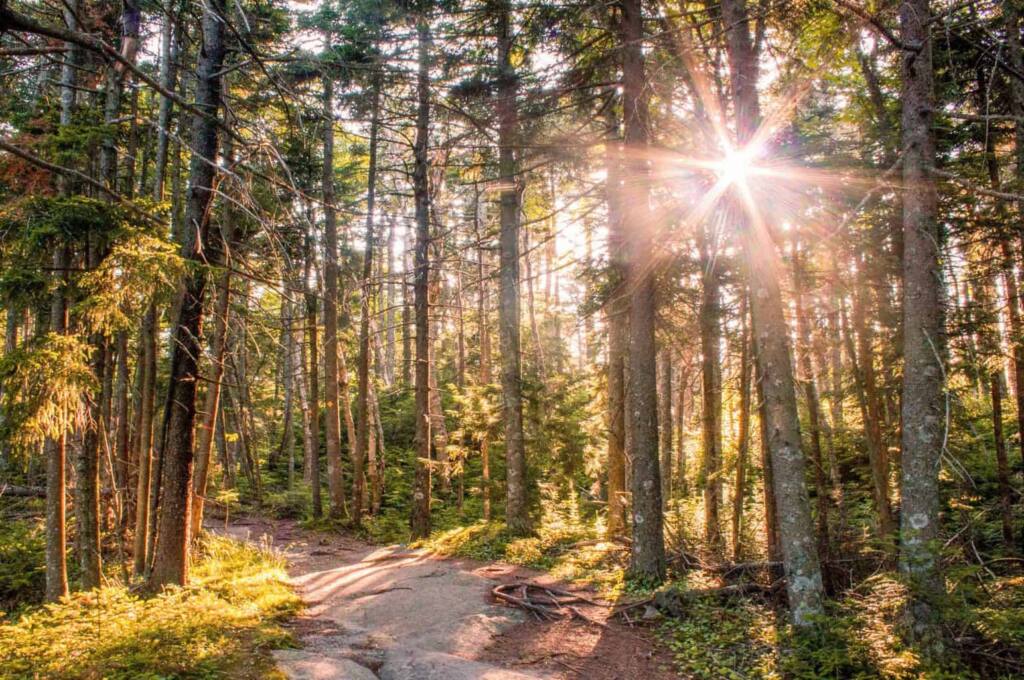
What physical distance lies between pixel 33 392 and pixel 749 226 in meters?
8.40

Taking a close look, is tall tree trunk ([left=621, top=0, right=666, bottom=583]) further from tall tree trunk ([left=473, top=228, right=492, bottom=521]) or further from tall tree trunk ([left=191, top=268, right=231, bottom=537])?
tall tree trunk ([left=191, top=268, right=231, bottom=537])

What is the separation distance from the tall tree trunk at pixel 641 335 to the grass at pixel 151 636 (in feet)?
18.0

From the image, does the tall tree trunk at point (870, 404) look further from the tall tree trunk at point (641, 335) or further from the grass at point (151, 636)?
the grass at point (151, 636)

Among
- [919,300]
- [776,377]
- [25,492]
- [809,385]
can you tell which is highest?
[919,300]

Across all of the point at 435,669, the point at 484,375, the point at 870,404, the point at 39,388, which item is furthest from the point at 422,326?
the point at 870,404

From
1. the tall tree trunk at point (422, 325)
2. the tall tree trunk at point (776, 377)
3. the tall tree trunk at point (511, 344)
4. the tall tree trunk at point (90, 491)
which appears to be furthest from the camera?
the tall tree trunk at point (422, 325)

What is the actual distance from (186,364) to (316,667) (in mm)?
3919

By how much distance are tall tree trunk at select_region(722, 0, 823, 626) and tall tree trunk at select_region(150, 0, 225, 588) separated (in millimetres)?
6394

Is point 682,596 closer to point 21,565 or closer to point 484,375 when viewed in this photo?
point 21,565

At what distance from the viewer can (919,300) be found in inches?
254

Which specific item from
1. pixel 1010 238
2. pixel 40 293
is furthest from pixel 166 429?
pixel 1010 238

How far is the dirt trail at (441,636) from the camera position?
5.88 meters

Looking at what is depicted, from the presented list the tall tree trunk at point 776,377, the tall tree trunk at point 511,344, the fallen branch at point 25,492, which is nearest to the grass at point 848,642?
the tall tree trunk at point 776,377

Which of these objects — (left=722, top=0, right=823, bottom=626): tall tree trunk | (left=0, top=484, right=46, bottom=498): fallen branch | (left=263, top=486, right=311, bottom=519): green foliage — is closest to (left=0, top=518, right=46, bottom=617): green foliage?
(left=0, top=484, right=46, bottom=498): fallen branch
